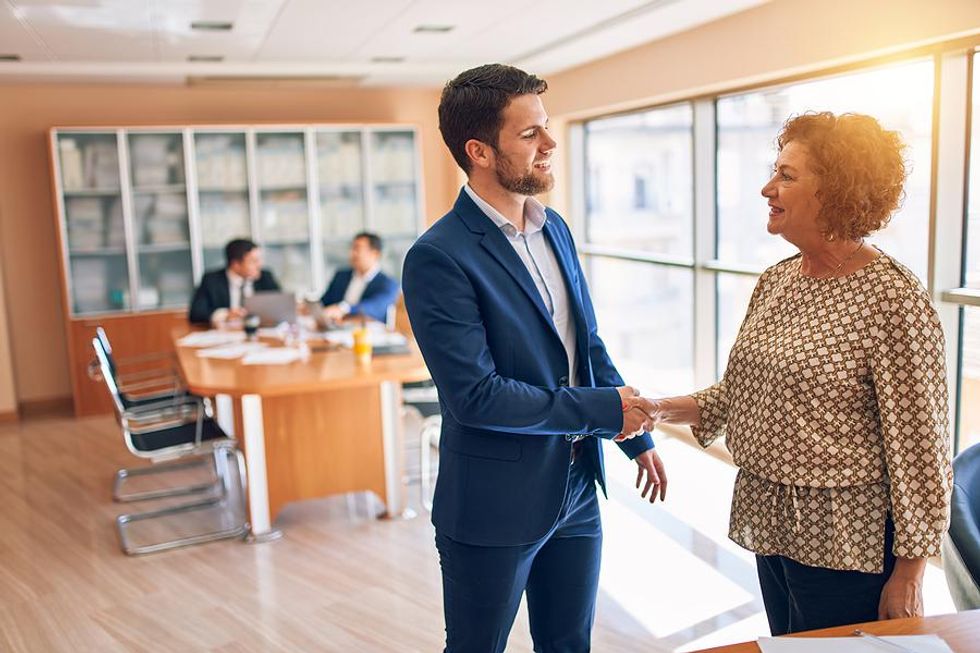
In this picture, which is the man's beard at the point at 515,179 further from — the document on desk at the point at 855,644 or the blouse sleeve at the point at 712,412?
the document on desk at the point at 855,644

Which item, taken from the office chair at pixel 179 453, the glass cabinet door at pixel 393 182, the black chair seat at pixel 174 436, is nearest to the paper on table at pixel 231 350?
the office chair at pixel 179 453

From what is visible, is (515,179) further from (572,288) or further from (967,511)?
(967,511)

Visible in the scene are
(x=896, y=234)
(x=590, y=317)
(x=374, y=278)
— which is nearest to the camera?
(x=590, y=317)

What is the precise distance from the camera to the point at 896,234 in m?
4.28

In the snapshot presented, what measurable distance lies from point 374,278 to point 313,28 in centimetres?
Answer: 166

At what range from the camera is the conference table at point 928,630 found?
1447 millimetres

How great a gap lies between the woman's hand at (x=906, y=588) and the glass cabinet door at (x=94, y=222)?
6.19 m

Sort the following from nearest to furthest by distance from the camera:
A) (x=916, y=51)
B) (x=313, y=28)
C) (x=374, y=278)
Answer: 1. (x=916, y=51)
2. (x=313, y=28)
3. (x=374, y=278)

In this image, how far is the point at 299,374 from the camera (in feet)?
13.9

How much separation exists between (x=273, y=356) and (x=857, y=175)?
347 cm

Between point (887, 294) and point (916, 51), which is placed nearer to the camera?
point (887, 294)

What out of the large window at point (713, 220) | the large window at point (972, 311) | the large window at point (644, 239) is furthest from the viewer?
the large window at point (644, 239)

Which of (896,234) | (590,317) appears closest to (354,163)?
(896,234)

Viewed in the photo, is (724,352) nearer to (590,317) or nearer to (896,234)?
(896,234)
